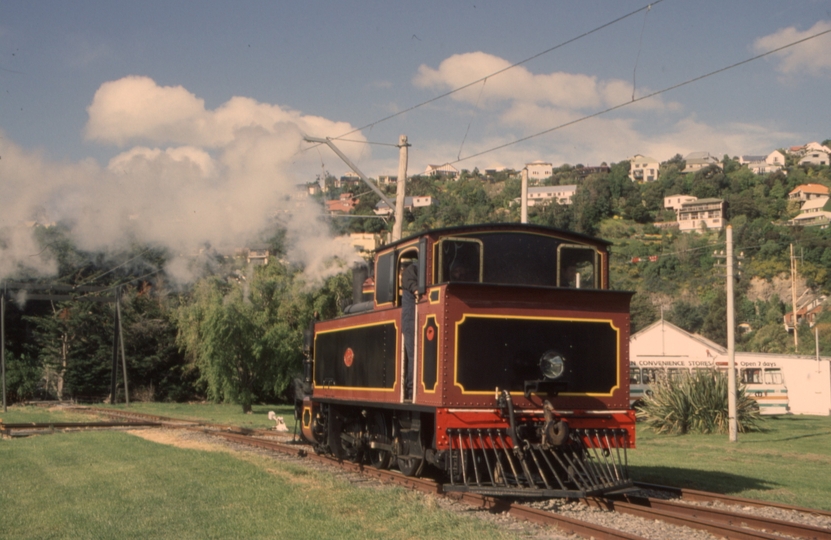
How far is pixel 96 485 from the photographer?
11.5m

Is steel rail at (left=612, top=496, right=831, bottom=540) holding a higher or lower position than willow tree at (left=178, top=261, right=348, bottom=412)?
lower

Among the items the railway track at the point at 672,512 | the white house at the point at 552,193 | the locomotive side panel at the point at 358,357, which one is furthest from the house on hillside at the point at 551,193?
the railway track at the point at 672,512

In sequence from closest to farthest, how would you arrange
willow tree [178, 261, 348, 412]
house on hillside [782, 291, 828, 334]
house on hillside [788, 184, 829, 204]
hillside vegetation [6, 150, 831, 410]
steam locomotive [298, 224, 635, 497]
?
steam locomotive [298, 224, 635, 497], willow tree [178, 261, 348, 412], hillside vegetation [6, 150, 831, 410], house on hillside [782, 291, 828, 334], house on hillside [788, 184, 829, 204]

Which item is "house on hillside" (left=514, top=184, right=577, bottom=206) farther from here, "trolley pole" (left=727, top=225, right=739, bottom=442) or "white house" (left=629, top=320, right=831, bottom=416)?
"trolley pole" (left=727, top=225, right=739, bottom=442)

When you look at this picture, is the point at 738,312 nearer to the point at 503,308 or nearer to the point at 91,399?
the point at 91,399

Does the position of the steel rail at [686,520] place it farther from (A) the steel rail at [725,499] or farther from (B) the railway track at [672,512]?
(A) the steel rail at [725,499]

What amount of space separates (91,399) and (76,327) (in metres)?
4.02

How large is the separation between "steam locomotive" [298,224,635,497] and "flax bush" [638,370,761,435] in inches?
538

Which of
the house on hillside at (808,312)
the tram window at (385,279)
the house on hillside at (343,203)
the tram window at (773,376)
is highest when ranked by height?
the house on hillside at (343,203)

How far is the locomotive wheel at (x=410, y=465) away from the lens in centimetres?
1130

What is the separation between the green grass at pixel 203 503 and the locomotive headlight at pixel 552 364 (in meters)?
2.04

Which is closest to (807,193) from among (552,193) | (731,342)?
(552,193)

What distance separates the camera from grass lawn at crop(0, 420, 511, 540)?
827 centimetres

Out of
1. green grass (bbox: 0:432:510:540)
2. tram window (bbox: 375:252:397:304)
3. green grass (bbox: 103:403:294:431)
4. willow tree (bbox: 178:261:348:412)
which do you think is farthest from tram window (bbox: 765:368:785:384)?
tram window (bbox: 375:252:397:304)
